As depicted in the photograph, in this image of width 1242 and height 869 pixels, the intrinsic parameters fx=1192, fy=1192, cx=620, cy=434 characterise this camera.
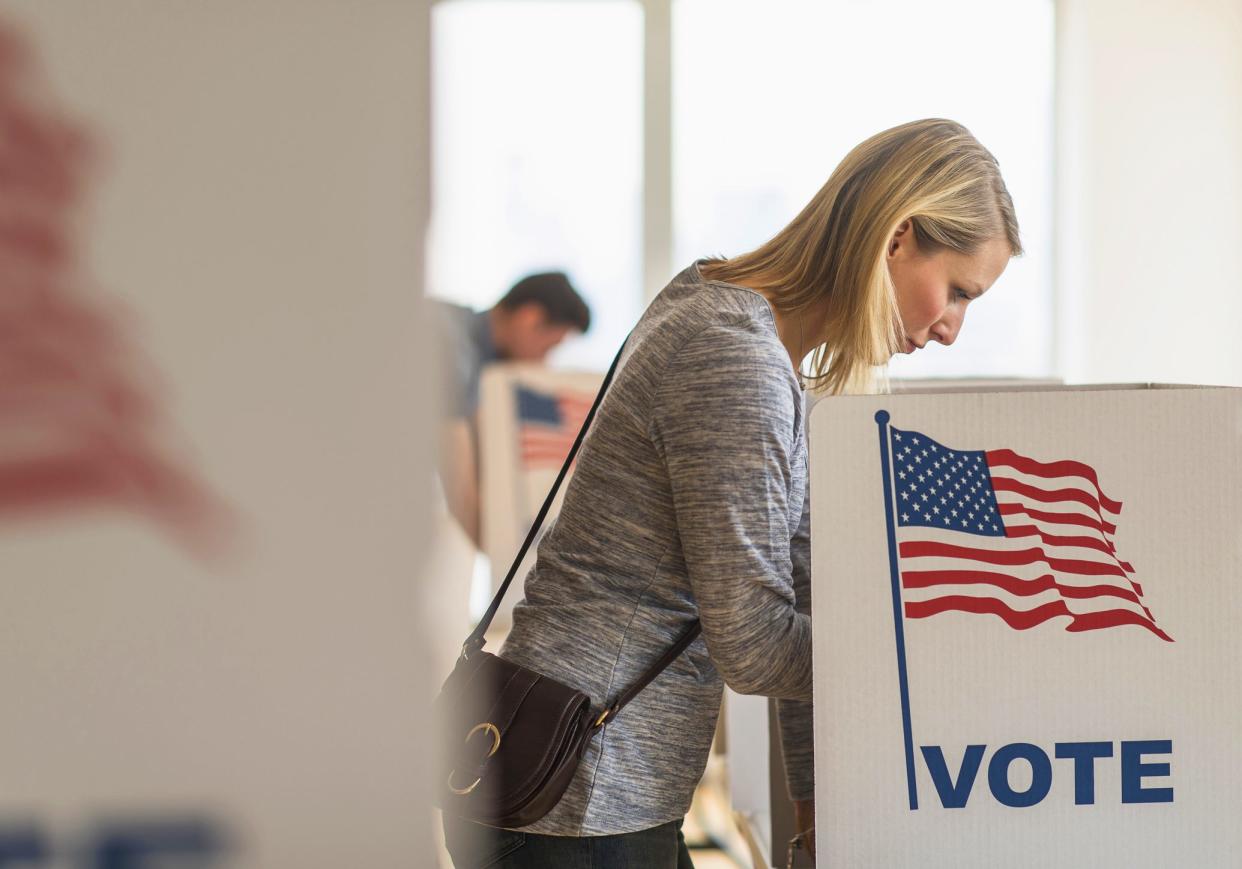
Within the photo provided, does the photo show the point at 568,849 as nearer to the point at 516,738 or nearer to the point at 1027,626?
the point at 516,738

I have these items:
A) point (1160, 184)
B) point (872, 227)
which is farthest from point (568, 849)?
point (1160, 184)

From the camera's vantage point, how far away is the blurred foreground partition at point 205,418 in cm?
29

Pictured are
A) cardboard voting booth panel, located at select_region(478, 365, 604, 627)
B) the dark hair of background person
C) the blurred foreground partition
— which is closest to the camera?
the blurred foreground partition

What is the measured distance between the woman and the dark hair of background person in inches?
70.5

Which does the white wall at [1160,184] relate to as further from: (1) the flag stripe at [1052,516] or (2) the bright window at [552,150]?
(1) the flag stripe at [1052,516]

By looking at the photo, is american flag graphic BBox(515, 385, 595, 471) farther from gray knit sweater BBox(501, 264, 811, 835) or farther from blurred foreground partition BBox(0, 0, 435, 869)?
blurred foreground partition BBox(0, 0, 435, 869)

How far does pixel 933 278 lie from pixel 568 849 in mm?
507

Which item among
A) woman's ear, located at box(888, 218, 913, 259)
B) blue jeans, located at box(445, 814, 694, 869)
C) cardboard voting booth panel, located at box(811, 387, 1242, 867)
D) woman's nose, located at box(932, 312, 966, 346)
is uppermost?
woman's ear, located at box(888, 218, 913, 259)

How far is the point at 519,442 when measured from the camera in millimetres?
2465

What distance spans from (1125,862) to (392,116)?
612 millimetres

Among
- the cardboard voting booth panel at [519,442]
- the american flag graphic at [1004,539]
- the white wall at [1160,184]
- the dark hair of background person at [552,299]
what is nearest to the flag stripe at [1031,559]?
the american flag graphic at [1004,539]

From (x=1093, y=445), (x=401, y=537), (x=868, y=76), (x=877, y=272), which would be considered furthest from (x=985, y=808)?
(x=868, y=76)

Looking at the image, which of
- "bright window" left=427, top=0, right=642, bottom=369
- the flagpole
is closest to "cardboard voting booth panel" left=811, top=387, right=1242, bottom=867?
the flagpole

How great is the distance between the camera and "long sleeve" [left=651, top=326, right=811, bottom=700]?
757mm
